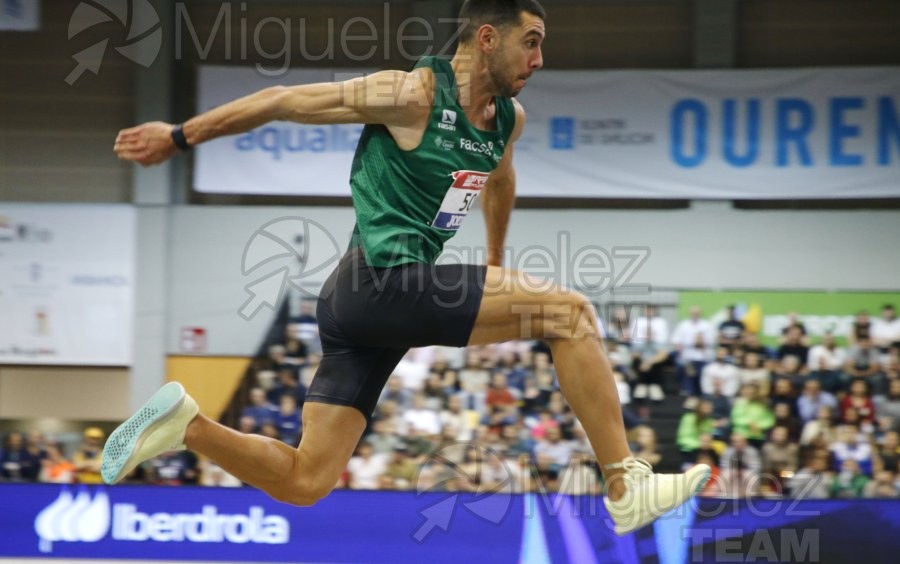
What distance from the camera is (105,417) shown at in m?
13.2

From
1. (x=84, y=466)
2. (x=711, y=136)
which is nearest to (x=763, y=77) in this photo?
(x=711, y=136)

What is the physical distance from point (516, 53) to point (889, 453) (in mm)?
7218

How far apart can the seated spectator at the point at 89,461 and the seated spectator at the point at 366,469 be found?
2.23 meters

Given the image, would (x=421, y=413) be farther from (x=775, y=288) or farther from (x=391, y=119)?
(x=391, y=119)

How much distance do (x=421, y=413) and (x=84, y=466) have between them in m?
3.04

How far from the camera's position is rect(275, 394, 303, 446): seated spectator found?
1048 centimetres

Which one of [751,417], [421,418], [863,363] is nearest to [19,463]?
[421,418]

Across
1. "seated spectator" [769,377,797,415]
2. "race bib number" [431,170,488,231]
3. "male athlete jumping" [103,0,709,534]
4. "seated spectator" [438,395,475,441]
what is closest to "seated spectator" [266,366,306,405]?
"seated spectator" [438,395,475,441]

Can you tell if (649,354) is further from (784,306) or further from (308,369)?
(308,369)

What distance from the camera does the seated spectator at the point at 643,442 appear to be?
992 cm

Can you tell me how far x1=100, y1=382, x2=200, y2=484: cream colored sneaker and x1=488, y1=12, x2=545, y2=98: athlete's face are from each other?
5.00ft

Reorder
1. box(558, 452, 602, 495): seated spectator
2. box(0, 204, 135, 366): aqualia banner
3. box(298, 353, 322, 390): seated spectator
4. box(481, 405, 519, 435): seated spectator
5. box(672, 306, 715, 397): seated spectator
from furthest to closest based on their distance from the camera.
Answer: box(0, 204, 135, 366): aqualia banner, box(298, 353, 322, 390): seated spectator, box(672, 306, 715, 397): seated spectator, box(481, 405, 519, 435): seated spectator, box(558, 452, 602, 495): seated spectator

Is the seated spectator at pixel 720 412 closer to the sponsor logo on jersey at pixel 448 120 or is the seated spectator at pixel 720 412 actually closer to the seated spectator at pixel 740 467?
the seated spectator at pixel 740 467

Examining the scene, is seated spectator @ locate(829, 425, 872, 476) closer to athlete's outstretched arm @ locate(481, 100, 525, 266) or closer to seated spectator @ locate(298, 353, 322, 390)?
seated spectator @ locate(298, 353, 322, 390)
